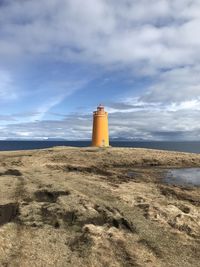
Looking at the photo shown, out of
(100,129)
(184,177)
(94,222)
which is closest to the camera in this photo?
(94,222)

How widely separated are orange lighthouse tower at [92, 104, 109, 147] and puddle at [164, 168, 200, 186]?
49.3 feet

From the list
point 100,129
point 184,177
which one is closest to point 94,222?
point 184,177

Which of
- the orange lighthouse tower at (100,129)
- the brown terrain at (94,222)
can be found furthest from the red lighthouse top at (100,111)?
the brown terrain at (94,222)

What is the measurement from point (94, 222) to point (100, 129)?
32.9m

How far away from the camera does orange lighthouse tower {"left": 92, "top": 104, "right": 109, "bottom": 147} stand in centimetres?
4672

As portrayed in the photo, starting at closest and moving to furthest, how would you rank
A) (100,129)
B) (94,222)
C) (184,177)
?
(94,222) → (184,177) → (100,129)

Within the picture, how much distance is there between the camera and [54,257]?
1129 centimetres

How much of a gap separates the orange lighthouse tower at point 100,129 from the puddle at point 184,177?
15.0m

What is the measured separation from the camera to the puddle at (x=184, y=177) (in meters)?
25.6

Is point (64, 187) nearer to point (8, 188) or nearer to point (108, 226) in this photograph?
point (8, 188)

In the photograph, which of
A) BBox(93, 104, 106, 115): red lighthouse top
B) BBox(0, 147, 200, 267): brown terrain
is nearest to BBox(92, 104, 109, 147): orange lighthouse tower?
BBox(93, 104, 106, 115): red lighthouse top

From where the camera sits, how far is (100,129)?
154 ft

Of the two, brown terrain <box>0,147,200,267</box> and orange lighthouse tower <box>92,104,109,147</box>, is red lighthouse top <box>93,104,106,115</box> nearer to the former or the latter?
orange lighthouse tower <box>92,104,109,147</box>

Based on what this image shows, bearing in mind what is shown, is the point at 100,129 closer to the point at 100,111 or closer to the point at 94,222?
the point at 100,111
